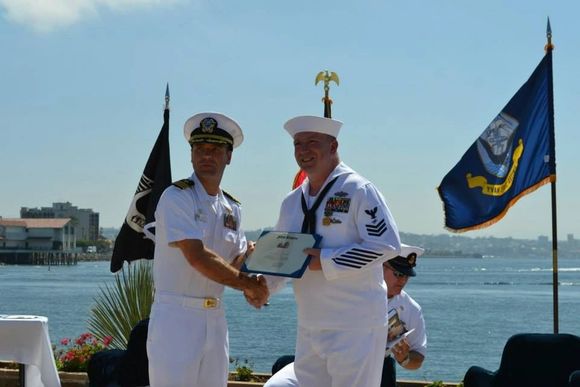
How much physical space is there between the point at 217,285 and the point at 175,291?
0.72ft

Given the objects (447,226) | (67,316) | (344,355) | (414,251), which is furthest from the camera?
(67,316)

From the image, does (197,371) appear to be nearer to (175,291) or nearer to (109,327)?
(175,291)

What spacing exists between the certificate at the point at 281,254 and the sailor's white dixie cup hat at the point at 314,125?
1.62 feet

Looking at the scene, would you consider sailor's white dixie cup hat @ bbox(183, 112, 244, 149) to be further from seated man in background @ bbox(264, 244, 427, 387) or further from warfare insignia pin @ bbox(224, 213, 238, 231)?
seated man in background @ bbox(264, 244, 427, 387)

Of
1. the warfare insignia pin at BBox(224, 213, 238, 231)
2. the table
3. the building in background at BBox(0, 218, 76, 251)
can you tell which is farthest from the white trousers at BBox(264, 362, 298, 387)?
the building in background at BBox(0, 218, 76, 251)

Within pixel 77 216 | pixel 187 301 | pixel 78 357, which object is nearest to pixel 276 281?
pixel 187 301

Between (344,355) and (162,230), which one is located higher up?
(162,230)

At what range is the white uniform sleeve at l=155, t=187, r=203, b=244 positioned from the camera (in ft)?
15.3

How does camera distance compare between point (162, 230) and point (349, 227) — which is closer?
point (349, 227)

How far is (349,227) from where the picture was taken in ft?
14.6

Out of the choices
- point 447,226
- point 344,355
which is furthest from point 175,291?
point 447,226

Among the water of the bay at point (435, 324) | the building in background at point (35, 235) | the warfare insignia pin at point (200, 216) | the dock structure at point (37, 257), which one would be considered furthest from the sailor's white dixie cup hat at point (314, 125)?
the building in background at point (35, 235)

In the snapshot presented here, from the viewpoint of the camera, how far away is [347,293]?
4371mm

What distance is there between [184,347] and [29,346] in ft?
7.11
